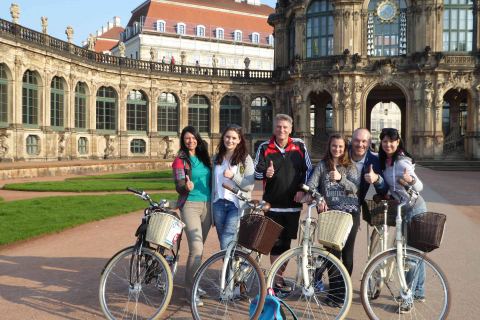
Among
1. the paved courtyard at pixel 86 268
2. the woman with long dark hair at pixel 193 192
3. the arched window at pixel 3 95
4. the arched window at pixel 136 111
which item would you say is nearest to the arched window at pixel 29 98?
the arched window at pixel 3 95

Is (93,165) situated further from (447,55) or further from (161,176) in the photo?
(447,55)

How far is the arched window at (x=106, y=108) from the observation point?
134 ft

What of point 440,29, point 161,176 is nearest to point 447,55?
point 440,29

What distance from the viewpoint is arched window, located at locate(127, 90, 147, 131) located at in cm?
4300

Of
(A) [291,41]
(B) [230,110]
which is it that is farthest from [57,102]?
(A) [291,41]

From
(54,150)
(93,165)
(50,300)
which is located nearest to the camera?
(50,300)

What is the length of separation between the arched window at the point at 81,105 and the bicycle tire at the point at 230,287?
34642 millimetres

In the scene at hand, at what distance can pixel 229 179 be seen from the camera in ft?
20.3

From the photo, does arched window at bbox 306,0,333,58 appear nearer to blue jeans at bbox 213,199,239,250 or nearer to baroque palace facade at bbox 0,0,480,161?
baroque palace facade at bbox 0,0,480,161

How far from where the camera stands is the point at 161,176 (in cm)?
2609

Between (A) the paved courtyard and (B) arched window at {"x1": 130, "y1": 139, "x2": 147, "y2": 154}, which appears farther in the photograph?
(B) arched window at {"x1": 130, "y1": 139, "x2": 147, "y2": 154}

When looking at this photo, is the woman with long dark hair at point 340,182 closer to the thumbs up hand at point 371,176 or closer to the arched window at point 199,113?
the thumbs up hand at point 371,176

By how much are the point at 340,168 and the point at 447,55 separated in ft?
113

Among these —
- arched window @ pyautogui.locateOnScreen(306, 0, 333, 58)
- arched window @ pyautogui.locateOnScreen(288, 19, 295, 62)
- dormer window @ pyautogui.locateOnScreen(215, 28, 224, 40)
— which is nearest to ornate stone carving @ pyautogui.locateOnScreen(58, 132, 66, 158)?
arched window @ pyautogui.locateOnScreen(288, 19, 295, 62)
